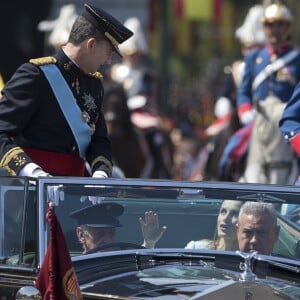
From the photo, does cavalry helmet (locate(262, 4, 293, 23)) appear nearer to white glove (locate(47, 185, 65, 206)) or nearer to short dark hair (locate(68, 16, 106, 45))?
short dark hair (locate(68, 16, 106, 45))

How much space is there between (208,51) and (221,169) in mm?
36585

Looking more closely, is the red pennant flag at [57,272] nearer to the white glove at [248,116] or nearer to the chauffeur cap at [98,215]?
the chauffeur cap at [98,215]

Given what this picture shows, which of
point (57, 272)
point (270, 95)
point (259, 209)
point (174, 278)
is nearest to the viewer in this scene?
point (57, 272)

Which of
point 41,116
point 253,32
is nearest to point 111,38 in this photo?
point 41,116

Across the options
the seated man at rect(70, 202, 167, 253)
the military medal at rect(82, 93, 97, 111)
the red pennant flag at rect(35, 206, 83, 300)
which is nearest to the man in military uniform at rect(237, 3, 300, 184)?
the military medal at rect(82, 93, 97, 111)

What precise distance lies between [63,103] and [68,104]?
1.4 inches

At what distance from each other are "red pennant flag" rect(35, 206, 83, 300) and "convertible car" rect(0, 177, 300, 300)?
0.12 metres

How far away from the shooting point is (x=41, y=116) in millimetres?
7152

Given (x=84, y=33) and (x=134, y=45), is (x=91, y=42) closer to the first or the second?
(x=84, y=33)

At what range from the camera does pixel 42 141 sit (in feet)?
23.5

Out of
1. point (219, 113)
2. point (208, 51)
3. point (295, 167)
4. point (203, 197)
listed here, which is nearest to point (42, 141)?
point (203, 197)

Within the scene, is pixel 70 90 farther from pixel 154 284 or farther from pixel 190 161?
pixel 190 161

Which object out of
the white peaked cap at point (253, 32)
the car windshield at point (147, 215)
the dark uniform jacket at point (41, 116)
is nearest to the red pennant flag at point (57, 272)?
the car windshield at point (147, 215)

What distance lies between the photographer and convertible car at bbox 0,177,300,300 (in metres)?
5.57
